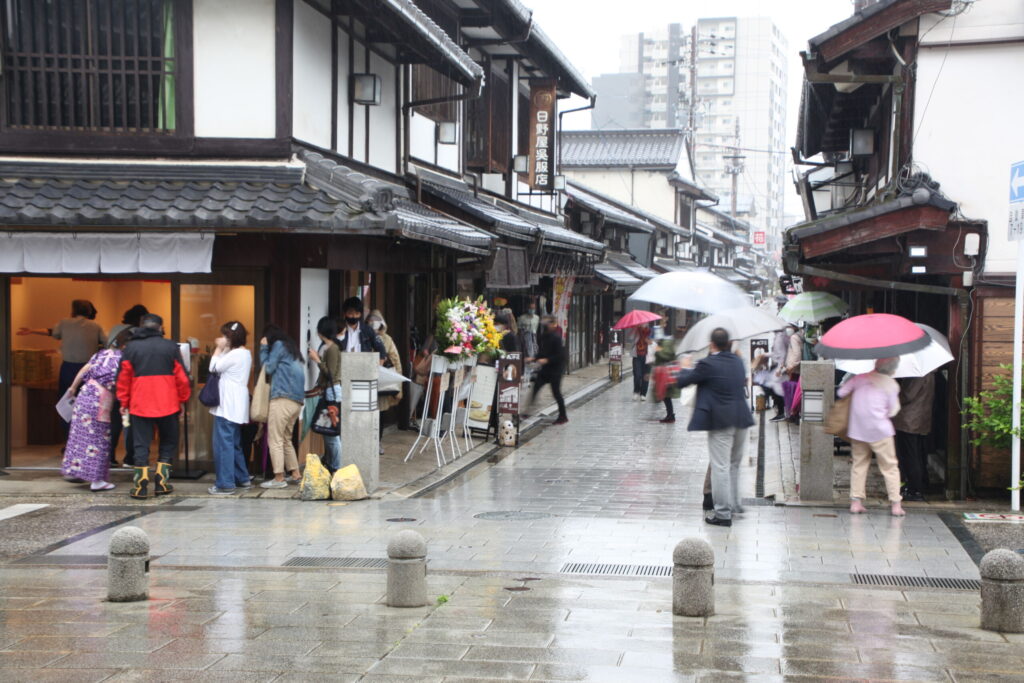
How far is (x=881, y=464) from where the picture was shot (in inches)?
477

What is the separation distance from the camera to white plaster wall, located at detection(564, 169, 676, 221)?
53.6m

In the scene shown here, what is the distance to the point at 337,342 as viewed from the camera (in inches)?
539

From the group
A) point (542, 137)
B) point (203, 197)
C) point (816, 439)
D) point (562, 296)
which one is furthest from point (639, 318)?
point (203, 197)

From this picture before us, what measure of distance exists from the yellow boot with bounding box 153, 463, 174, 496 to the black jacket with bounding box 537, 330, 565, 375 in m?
9.20

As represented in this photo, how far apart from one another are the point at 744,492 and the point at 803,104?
1027 cm

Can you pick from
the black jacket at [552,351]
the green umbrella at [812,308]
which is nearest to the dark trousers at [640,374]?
the black jacket at [552,351]

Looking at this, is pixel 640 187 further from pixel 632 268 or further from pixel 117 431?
pixel 117 431

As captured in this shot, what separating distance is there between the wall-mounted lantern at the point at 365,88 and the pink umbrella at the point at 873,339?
7.19 meters

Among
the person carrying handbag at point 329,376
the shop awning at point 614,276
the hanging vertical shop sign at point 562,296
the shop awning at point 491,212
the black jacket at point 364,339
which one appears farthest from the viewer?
the shop awning at point 614,276

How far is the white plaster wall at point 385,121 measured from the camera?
1694 centimetres

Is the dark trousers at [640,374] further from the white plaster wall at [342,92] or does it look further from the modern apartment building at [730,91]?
the modern apartment building at [730,91]

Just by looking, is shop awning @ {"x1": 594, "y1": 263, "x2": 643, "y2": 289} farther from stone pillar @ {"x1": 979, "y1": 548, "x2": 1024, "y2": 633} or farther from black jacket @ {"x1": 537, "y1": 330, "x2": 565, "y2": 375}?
stone pillar @ {"x1": 979, "y1": 548, "x2": 1024, "y2": 633}

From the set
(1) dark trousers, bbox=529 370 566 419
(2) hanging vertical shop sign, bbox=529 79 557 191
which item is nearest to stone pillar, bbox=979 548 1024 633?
(1) dark trousers, bbox=529 370 566 419

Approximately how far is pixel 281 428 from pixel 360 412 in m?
0.96
